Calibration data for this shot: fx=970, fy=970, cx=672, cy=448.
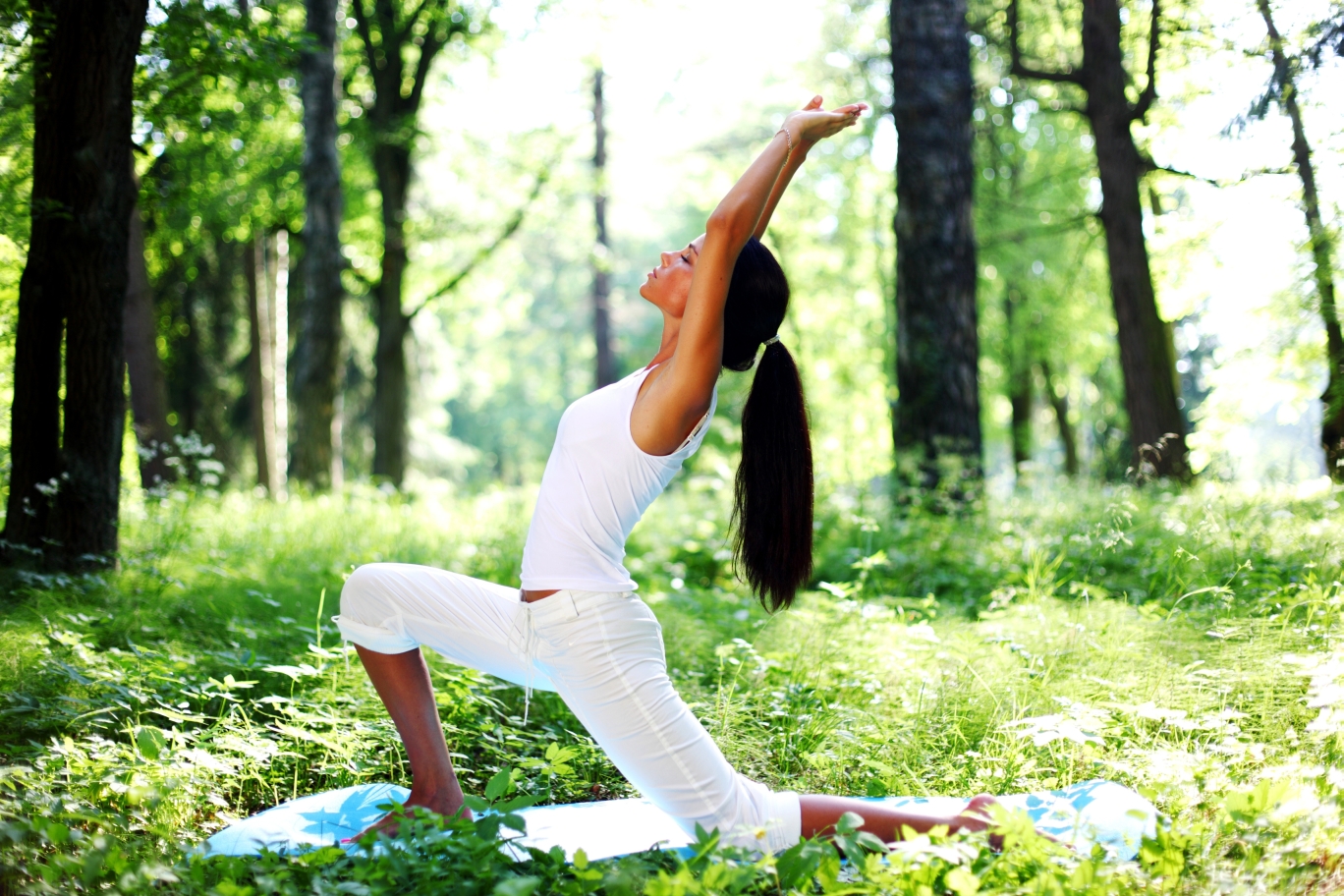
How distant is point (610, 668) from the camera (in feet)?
8.96

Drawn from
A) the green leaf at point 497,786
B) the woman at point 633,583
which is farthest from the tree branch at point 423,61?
the green leaf at point 497,786

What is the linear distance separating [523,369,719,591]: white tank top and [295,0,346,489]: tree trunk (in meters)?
9.42

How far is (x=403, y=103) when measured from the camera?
1477 centimetres

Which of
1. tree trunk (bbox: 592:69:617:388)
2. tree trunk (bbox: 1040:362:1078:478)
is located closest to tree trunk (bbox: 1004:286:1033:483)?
tree trunk (bbox: 1040:362:1078:478)

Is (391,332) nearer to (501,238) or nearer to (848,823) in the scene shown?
(501,238)

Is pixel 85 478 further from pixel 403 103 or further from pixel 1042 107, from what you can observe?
pixel 1042 107

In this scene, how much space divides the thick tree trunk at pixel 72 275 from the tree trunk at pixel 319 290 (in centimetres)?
596

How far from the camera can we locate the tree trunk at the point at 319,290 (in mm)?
11367

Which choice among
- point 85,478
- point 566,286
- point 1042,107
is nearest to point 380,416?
point 85,478

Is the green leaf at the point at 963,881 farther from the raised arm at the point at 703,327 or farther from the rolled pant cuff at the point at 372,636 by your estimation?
the rolled pant cuff at the point at 372,636

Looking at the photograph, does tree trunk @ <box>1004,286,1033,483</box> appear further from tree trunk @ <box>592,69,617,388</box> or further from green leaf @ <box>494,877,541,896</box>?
green leaf @ <box>494,877,541,896</box>

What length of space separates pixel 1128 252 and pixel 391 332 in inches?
401

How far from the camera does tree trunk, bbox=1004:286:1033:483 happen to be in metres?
20.7

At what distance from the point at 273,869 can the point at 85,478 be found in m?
3.83
